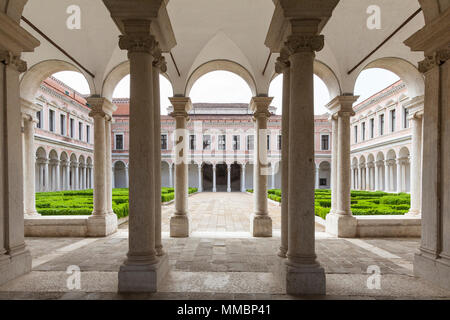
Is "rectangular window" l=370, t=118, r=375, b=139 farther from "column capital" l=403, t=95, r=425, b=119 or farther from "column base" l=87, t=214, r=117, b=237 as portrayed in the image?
"column base" l=87, t=214, r=117, b=237

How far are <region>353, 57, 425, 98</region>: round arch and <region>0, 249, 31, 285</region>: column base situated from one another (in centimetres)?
1000

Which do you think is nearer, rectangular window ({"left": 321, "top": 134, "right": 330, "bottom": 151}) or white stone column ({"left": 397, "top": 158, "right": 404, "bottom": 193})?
white stone column ({"left": 397, "top": 158, "right": 404, "bottom": 193})

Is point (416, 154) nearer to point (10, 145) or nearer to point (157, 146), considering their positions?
point (157, 146)

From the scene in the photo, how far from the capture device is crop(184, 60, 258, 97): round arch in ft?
28.3

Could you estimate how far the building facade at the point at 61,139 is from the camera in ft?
78.8

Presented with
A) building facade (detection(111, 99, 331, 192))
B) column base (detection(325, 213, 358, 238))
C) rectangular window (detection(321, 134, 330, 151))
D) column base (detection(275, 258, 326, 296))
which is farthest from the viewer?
rectangular window (detection(321, 134, 330, 151))

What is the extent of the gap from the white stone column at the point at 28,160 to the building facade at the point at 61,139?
51.6 ft

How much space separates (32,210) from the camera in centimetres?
891

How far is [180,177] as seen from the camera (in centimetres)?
827

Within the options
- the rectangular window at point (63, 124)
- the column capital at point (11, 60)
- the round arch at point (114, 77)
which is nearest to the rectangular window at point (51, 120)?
the rectangular window at point (63, 124)

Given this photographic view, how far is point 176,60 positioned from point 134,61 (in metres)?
4.38

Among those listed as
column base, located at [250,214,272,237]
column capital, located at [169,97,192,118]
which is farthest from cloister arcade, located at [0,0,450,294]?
column base, located at [250,214,272,237]
